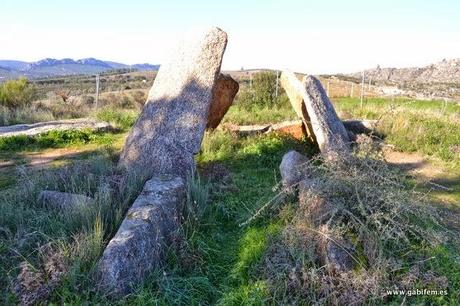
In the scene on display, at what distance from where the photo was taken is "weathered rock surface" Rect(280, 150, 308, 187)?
5558mm

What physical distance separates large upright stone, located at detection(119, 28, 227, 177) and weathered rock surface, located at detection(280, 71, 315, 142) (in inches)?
72.3

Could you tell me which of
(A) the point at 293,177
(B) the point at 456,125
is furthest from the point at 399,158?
(A) the point at 293,177

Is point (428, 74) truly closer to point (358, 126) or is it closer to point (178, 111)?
point (358, 126)

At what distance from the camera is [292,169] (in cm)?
578

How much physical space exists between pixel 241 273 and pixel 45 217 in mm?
1988

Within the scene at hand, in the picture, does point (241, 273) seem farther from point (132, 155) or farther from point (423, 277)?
point (132, 155)

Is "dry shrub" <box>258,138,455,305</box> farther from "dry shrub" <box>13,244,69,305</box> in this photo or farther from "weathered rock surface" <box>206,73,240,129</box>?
"weathered rock surface" <box>206,73,240,129</box>

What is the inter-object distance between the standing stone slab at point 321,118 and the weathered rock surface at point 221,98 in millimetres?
1739

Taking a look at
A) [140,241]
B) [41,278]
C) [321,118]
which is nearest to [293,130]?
[321,118]

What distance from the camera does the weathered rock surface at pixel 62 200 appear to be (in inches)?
176

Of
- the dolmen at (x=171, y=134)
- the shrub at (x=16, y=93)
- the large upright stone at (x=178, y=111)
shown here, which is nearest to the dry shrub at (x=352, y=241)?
the dolmen at (x=171, y=134)

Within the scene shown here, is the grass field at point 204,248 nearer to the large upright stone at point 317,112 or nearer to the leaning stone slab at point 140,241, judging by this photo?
the leaning stone slab at point 140,241

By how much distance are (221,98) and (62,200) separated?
4.67 meters

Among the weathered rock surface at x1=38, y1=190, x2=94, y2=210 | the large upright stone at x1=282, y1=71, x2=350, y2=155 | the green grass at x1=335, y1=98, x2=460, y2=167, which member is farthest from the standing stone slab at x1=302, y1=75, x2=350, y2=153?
the weathered rock surface at x1=38, y1=190, x2=94, y2=210
